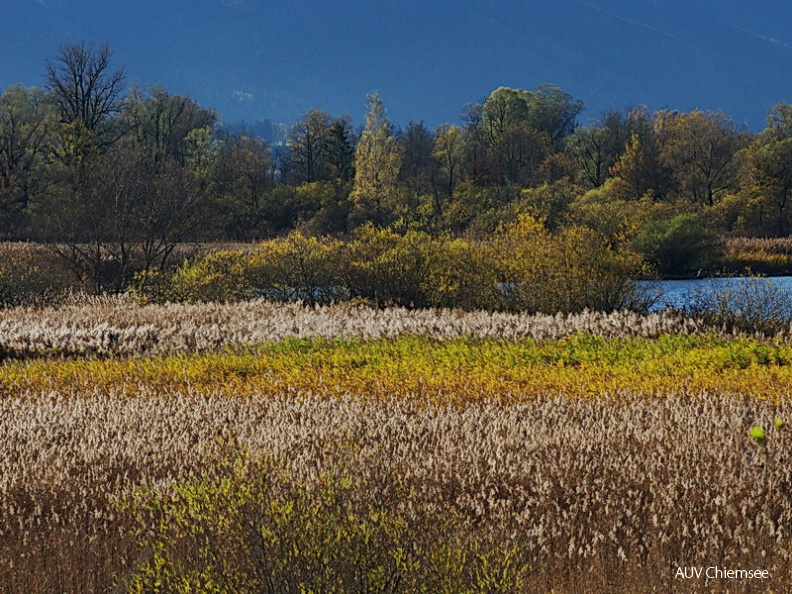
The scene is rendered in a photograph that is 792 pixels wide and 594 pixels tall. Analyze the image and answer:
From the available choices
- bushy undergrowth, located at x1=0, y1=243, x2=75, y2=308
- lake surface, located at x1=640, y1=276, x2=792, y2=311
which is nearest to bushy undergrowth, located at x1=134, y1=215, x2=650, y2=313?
lake surface, located at x1=640, y1=276, x2=792, y2=311

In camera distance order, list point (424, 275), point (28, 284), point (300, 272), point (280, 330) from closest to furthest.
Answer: point (280, 330) → point (424, 275) → point (300, 272) → point (28, 284)

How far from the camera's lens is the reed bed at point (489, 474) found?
4.42 m

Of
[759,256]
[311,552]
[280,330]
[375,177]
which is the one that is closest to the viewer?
[311,552]

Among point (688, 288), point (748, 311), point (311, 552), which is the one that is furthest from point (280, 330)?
point (688, 288)

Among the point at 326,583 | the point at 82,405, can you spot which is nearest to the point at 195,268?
the point at 82,405

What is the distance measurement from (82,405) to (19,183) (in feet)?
152

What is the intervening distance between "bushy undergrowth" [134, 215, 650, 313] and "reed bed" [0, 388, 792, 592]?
28.5 ft

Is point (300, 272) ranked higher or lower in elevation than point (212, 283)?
higher

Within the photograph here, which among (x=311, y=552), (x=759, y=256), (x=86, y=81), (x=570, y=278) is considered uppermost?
(x=86, y=81)

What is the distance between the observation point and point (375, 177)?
54.9m

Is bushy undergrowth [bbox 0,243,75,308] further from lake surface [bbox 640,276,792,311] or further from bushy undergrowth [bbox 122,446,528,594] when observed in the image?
bushy undergrowth [bbox 122,446,528,594]

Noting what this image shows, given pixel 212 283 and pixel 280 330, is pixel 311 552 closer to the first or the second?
pixel 280 330

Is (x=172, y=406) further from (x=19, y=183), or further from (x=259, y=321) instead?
(x=19, y=183)

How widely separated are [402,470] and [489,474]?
57 centimetres
